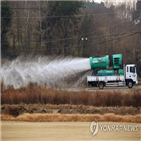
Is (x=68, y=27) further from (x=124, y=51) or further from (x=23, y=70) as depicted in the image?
(x=23, y=70)

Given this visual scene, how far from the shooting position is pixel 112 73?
36656 millimetres

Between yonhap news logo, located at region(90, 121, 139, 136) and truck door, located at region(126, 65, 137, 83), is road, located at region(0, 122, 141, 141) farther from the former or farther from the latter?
truck door, located at region(126, 65, 137, 83)

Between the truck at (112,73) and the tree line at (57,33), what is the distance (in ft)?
35.1

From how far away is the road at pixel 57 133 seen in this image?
13.6m

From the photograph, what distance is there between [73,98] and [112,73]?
14201 millimetres

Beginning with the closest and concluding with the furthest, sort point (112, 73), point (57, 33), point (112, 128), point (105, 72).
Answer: point (112, 128) → point (112, 73) → point (105, 72) → point (57, 33)

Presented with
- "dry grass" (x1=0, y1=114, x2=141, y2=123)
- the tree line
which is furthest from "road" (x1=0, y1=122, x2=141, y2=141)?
the tree line

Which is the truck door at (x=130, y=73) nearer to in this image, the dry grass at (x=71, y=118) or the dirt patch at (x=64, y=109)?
the dirt patch at (x=64, y=109)

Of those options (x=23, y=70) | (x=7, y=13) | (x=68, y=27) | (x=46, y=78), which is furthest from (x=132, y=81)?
(x=7, y=13)

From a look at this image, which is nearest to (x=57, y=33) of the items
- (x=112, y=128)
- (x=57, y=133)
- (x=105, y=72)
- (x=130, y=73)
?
(x=105, y=72)

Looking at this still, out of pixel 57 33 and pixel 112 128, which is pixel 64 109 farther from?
pixel 57 33

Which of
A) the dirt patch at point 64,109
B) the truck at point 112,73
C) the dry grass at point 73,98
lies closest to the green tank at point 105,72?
the truck at point 112,73

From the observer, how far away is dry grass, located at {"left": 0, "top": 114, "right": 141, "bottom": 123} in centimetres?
1777

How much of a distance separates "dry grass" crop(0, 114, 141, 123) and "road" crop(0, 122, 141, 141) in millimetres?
1257
